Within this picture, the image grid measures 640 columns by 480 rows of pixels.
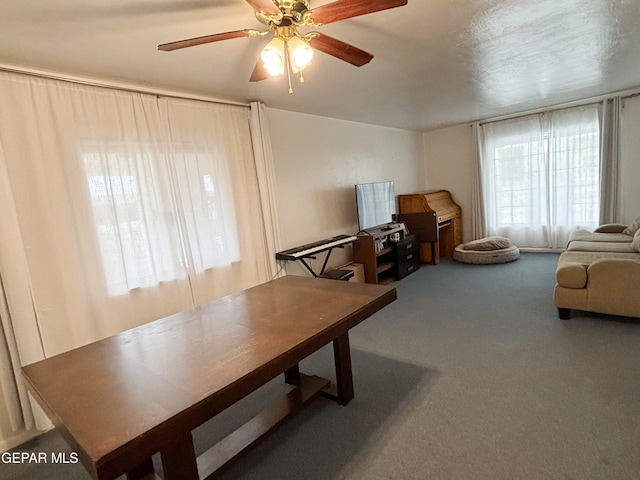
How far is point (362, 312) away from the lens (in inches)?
68.8

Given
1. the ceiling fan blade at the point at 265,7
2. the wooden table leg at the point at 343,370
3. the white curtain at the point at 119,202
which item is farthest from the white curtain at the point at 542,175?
the ceiling fan blade at the point at 265,7

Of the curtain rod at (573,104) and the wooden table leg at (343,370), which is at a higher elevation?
the curtain rod at (573,104)

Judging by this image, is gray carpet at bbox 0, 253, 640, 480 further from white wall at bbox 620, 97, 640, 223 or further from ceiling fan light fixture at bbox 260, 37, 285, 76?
white wall at bbox 620, 97, 640, 223

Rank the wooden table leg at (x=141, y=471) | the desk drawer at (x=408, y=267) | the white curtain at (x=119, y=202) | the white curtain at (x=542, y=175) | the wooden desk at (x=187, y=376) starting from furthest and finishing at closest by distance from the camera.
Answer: the white curtain at (x=542, y=175), the desk drawer at (x=408, y=267), the white curtain at (x=119, y=202), the wooden table leg at (x=141, y=471), the wooden desk at (x=187, y=376)

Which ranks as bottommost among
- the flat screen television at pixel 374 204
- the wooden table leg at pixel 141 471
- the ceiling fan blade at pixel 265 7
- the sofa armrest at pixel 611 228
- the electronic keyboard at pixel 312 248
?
the wooden table leg at pixel 141 471

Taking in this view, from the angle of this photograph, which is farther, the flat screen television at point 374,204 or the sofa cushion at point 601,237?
the flat screen television at point 374,204

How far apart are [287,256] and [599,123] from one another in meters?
4.87

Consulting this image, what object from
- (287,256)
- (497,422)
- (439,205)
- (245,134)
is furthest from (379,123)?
(497,422)

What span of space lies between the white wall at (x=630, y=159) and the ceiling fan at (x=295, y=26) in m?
4.89

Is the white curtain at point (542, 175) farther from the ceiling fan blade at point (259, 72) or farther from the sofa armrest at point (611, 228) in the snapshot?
the ceiling fan blade at point (259, 72)

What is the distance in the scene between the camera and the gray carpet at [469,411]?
1.54 meters

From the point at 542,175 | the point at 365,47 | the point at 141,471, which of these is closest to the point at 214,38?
the point at 365,47

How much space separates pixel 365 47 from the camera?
225cm

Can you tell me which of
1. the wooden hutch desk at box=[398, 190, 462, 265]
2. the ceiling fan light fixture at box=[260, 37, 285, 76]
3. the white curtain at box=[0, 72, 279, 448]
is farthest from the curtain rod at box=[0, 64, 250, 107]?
the wooden hutch desk at box=[398, 190, 462, 265]
